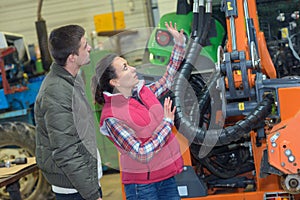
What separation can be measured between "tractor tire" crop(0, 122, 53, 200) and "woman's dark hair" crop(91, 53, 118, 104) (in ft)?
10.1

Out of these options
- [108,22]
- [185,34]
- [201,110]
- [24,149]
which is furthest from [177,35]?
[108,22]

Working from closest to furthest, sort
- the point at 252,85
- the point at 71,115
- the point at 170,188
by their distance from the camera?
the point at 71,115, the point at 170,188, the point at 252,85

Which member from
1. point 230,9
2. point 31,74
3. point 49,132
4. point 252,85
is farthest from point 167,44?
point 31,74

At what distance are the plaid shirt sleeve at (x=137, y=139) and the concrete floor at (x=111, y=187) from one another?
3.31 m

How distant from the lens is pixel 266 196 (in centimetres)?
360

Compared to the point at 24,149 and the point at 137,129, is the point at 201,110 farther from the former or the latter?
the point at 24,149

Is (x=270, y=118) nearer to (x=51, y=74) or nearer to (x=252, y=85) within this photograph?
(x=252, y=85)

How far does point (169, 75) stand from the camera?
3.22 m

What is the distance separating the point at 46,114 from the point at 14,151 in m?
3.24

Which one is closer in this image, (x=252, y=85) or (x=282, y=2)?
(x=252, y=85)

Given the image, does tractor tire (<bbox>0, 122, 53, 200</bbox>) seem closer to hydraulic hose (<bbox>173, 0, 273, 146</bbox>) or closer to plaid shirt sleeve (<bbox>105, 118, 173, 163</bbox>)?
hydraulic hose (<bbox>173, 0, 273, 146</bbox>)

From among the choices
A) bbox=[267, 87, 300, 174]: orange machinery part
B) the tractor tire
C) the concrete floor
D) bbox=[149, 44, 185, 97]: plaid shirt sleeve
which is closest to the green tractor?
bbox=[149, 44, 185, 97]: plaid shirt sleeve

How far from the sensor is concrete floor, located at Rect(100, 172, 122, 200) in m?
5.89

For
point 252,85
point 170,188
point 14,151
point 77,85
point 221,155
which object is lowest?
point 14,151
